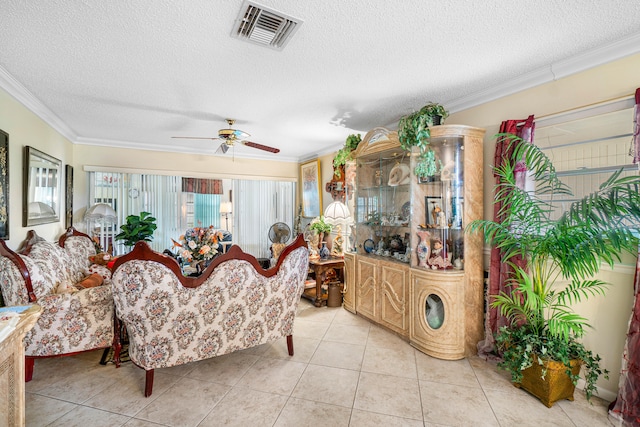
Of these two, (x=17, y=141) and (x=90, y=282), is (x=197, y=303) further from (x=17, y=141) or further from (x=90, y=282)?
(x=17, y=141)

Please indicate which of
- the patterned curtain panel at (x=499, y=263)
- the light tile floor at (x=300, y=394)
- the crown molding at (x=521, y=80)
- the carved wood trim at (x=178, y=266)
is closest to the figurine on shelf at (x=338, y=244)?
the light tile floor at (x=300, y=394)

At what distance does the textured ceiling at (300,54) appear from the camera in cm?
168

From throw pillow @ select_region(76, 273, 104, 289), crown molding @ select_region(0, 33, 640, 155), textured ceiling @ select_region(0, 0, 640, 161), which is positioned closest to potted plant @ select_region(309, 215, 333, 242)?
textured ceiling @ select_region(0, 0, 640, 161)

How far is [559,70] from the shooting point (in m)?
2.30

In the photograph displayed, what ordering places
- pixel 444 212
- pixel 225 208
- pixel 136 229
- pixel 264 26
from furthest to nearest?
pixel 225 208
pixel 136 229
pixel 444 212
pixel 264 26

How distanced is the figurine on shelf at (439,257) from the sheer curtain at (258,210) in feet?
12.1

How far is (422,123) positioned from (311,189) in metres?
3.09

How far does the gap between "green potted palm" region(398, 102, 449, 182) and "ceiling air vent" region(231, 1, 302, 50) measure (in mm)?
1399

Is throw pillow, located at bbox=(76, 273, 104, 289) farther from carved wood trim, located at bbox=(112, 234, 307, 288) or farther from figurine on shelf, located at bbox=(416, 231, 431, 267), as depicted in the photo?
figurine on shelf, located at bbox=(416, 231, 431, 267)

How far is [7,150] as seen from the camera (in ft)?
8.39

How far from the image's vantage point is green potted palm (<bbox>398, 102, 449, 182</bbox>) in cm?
275

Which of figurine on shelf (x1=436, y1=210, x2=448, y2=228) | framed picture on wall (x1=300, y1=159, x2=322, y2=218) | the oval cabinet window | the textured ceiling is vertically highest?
the textured ceiling

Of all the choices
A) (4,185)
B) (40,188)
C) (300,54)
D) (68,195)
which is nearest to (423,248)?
(300,54)

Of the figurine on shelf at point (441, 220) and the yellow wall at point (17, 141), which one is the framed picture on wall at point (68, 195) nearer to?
the yellow wall at point (17, 141)
